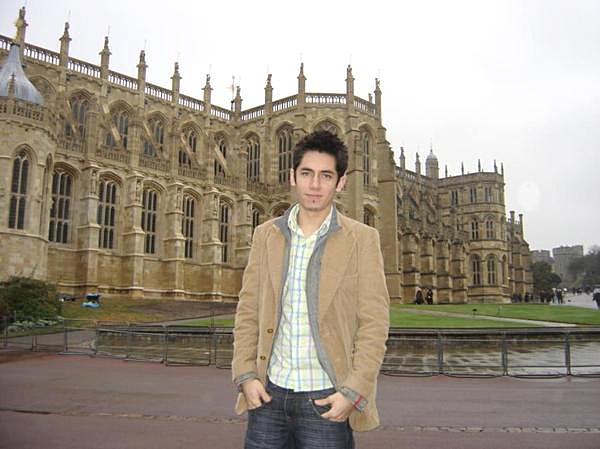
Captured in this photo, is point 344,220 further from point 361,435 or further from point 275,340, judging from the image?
point 361,435

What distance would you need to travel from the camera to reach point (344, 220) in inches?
123

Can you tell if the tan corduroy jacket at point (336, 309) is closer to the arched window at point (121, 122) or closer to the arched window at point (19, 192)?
the arched window at point (19, 192)

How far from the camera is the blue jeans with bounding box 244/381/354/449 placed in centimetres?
272

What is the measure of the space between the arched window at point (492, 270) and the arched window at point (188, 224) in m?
41.0

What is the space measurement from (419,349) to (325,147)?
12446mm

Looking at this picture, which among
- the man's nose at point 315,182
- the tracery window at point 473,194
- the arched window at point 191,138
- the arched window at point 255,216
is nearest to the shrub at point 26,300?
the man's nose at point 315,182

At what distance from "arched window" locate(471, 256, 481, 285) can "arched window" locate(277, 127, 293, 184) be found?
32.0 m

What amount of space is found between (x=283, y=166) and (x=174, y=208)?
41.2ft

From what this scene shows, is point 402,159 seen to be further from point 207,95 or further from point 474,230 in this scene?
point 207,95

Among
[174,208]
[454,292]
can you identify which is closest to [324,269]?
[174,208]

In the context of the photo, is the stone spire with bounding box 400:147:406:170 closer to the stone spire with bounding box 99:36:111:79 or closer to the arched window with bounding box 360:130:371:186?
the arched window with bounding box 360:130:371:186

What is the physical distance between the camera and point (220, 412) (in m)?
7.73

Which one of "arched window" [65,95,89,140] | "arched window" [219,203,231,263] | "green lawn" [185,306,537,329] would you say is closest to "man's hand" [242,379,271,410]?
"green lawn" [185,306,537,329]

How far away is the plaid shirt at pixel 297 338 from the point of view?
281 cm
